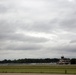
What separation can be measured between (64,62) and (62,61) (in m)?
2.26

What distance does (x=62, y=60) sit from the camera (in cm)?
13375

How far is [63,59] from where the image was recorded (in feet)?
445

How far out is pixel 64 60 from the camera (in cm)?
13375

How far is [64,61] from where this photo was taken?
132750mm

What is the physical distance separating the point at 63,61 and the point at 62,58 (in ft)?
14.7

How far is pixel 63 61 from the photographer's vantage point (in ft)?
437

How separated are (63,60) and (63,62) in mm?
2253

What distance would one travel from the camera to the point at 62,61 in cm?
13312

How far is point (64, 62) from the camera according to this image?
5162 inches

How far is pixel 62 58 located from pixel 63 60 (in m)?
3.86

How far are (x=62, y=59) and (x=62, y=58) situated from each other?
1.82 m

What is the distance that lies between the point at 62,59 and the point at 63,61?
2.71 m

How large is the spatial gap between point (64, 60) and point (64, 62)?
2806 mm

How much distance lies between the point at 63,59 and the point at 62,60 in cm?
222
